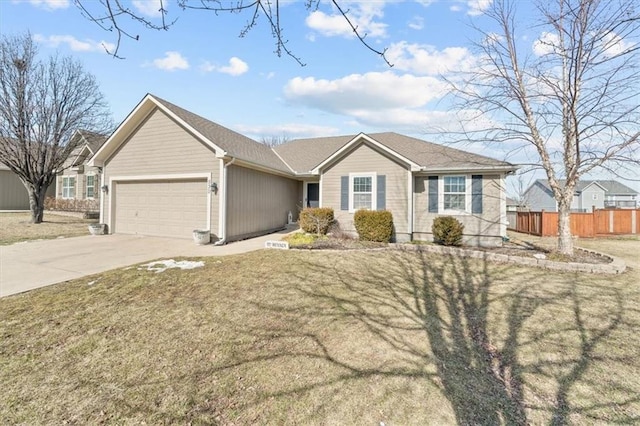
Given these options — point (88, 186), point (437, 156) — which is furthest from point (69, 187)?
point (437, 156)

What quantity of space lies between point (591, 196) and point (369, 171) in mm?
43427

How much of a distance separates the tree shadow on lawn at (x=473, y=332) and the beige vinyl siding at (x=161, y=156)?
6378 mm

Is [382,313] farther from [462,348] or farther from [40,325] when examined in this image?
[40,325]

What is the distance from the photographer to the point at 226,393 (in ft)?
9.19

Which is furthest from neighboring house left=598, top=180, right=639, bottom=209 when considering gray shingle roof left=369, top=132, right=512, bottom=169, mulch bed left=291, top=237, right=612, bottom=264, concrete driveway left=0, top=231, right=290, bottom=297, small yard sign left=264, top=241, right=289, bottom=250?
concrete driveway left=0, top=231, right=290, bottom=297

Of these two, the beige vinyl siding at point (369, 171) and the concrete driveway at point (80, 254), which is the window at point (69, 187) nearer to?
the concrete driveway at point (80, 254)

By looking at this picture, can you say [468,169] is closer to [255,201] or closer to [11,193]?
A: [255,201]

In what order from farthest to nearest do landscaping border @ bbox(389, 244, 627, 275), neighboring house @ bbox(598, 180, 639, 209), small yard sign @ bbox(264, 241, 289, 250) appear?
neighboring house @ bbox(598, 180, 639, 209), small yard sign @ bbox(264, 241, 289, 250), landscaping border @ bbox(389, 244, 627, 275)

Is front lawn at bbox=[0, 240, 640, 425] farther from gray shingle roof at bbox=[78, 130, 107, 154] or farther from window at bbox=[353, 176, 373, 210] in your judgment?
gray shingle roof at bbox=[78, 130, 107, 154]

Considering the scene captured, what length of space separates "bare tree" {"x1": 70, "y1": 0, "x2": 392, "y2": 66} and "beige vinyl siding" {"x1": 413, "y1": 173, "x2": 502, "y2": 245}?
10.0 m

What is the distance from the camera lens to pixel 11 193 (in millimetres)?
22469

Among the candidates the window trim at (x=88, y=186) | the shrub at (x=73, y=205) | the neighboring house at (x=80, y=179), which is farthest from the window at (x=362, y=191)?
the window trim at (x=88, y=186)

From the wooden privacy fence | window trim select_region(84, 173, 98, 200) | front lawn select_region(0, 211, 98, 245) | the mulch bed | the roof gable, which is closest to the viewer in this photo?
the mulch bed

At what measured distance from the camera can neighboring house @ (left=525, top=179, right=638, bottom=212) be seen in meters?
38.3
